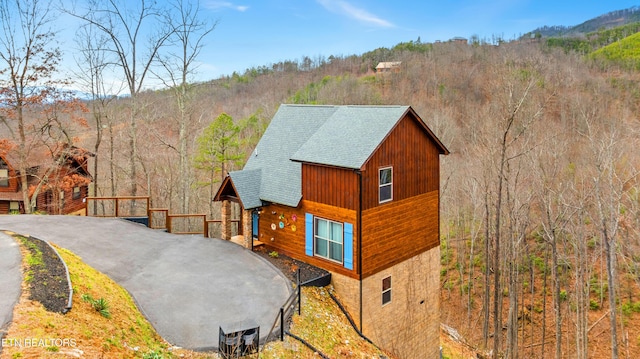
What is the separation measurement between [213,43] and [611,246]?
2099cm

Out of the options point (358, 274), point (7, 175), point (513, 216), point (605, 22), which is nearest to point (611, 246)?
point (513, 216)

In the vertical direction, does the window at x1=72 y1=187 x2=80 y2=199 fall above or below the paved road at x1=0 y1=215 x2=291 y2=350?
above

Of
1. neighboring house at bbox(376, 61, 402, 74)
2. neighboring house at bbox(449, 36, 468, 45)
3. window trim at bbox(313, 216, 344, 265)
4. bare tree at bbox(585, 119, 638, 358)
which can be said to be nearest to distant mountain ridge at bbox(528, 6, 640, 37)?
neighboring house at bbox(449, 36, 468, 45)

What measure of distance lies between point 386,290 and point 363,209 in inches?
117

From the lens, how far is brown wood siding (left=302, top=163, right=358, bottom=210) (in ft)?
41.5

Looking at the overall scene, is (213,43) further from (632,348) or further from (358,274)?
(632,348)

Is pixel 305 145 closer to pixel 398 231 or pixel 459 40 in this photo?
pixel 398 231

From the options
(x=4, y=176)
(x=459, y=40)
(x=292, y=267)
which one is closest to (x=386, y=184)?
(x=292, y=267)

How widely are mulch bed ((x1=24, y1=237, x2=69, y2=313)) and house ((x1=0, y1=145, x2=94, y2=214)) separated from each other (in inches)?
553

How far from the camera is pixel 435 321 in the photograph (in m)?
16.0

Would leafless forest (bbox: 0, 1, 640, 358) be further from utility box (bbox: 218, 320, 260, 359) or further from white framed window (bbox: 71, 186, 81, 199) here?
utility box (bbox: 218, 320, 260, 359)

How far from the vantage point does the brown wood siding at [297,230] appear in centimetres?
1293

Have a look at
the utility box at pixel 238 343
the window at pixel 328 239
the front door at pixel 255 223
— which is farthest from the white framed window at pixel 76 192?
the utility box at pixel 238 343

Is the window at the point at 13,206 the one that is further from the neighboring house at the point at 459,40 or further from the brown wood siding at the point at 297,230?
the neighboring house at the point at 459,40
